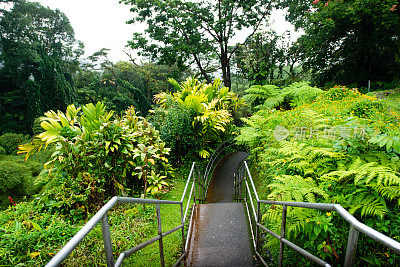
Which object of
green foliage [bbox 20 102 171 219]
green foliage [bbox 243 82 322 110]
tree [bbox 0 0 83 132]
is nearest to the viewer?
green foliage [bbox 20 102 171 219]

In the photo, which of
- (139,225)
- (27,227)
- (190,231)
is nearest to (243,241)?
(190,231)

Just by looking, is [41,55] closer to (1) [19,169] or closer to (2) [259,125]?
(1) [19,169]

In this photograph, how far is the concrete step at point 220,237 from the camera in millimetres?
2832

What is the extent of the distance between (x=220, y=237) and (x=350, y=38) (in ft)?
42.3

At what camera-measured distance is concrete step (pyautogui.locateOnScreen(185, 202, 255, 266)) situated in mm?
2832

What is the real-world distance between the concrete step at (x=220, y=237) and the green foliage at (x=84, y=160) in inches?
69.2

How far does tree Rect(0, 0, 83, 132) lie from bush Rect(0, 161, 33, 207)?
1500 cm

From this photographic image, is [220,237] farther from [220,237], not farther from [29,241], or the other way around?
[29,241]

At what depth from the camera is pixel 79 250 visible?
2461mm

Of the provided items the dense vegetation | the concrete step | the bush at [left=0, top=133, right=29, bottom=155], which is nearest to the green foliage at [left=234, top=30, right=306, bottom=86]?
the dense vegetation

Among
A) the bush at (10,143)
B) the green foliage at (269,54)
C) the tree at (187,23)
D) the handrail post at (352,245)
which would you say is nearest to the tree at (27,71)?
the bush at (10,143)

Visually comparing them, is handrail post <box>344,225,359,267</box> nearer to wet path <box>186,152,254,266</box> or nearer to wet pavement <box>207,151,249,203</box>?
wet path <box>186,152,254,266</box>

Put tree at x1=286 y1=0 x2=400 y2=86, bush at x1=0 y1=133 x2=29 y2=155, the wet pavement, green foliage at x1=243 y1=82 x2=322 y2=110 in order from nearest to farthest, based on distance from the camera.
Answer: green foliage at x1=243 y1=82 x2=322 y2=110, the wet pavement, tree at x1=286 y1=0 x2=400 y2=86, bush at x1=0 y1=133 x2=29 y2=155

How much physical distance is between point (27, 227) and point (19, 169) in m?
3.52
